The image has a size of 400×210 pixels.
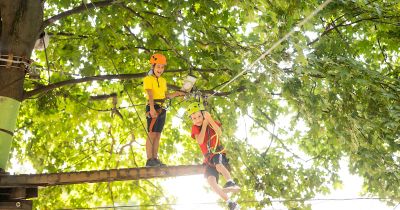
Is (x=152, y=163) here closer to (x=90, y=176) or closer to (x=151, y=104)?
(x=151, y=104)

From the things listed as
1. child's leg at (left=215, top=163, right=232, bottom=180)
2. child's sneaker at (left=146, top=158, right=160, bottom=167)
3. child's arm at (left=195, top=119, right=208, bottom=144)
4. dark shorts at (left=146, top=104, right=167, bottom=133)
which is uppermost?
dark shorts at (left=146, top=104, right=167, bottom=133)

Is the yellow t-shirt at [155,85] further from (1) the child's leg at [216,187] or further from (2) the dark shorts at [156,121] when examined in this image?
(1) the child's leg at [216,187]

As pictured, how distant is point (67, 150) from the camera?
554 inches

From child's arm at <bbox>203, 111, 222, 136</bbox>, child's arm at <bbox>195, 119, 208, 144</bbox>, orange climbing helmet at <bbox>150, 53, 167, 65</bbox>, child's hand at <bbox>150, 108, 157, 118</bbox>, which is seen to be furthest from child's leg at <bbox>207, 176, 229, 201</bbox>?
orange climbing helmet at <bbox>150, 53, 167, 65</bbox>

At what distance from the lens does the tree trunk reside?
7.23m

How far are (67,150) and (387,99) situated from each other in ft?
32.2

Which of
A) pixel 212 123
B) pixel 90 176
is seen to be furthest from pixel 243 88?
pixel 90 176

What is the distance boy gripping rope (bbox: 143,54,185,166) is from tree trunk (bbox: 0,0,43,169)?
6.65 feet

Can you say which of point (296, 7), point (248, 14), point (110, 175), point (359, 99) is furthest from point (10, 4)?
point (359, 99)

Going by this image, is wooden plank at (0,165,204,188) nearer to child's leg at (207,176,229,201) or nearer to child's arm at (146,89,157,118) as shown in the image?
child's leg at (207,176,229,201)

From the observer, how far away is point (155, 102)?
25.8ft

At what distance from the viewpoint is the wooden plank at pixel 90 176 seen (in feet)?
20.8

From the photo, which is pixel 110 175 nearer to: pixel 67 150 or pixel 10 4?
pixel 10 4

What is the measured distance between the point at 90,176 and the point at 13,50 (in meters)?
2.56
